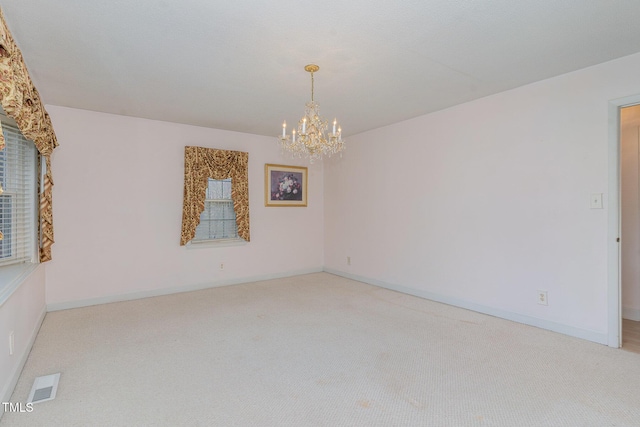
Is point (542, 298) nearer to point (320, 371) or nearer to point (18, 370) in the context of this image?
point (320, 371)

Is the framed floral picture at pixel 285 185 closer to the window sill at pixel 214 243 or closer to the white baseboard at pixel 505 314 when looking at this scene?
the window sill at pixel 214 243

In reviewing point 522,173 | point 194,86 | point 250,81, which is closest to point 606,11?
point 522,173

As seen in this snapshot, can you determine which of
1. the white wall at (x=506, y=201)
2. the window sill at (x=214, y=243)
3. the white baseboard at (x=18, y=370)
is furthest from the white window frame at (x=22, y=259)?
the white wall at (x=506, y=201)

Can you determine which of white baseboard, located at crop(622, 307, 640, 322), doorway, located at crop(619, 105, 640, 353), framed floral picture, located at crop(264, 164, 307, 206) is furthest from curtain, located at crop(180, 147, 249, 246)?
white baseboard, located at crop(622, 307, 640, 322)

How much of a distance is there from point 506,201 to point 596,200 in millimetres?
769

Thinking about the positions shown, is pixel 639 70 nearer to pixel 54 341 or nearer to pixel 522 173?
pixel 522 173

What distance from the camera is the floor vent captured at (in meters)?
2.10

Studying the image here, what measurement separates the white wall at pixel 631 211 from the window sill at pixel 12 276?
5679mm

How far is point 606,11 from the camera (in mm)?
2121

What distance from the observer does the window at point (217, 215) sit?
5109mm

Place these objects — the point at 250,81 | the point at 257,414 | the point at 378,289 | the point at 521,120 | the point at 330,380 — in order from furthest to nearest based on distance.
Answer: the point at 378,289
the point at 521,120
the point at 250,81
the point at 330,380
the point at 257,414

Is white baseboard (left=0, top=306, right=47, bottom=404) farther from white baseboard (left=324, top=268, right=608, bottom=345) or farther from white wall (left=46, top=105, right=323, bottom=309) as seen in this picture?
white baseboard (left=324, top=268, right=608, bottom=345)

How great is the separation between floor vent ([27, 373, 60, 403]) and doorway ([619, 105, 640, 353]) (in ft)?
17.2

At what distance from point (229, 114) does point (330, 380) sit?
11.2 ft
